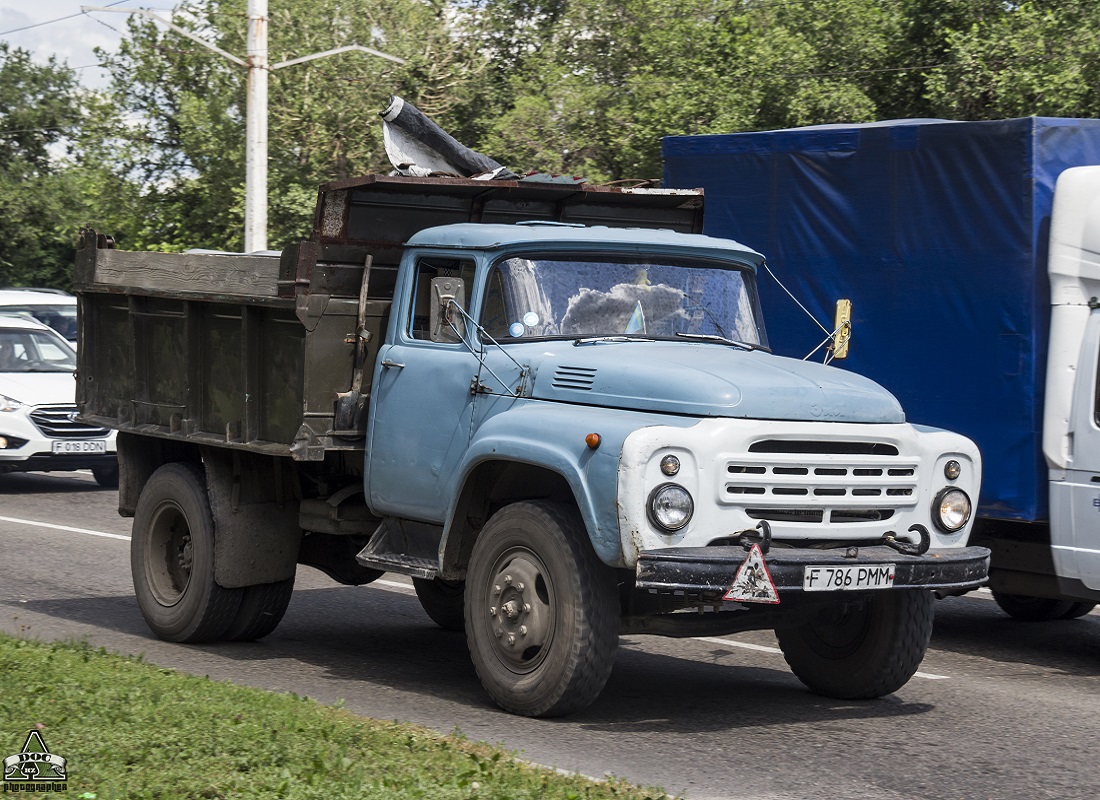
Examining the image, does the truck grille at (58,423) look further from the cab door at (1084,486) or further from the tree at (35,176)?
the tree at (35,176)

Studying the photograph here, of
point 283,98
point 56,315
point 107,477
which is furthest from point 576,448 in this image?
point 283,98

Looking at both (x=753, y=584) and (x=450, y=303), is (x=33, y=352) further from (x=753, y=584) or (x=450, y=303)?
(x=753, y=584)

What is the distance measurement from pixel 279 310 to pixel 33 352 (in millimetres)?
10875

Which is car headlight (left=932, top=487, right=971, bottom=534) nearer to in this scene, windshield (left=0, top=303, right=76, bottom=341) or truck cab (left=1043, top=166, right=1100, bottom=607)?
truck cab (left=1043, top=166, right=1100, bottom=607)

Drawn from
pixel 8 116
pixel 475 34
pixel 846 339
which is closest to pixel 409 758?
pixel 846 339

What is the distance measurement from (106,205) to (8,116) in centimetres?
2245

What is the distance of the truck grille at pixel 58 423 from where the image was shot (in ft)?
54.7

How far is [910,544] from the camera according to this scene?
7.07 meters

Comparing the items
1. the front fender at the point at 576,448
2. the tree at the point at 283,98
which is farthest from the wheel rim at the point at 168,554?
the tree at the point at 283,98

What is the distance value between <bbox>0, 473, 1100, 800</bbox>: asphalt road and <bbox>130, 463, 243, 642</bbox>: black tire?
0.15 metres

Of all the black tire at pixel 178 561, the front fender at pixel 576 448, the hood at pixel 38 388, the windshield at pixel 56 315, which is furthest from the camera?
the windshield at pixel 56 315

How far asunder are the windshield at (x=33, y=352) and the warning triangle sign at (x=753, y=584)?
1323 centimetres

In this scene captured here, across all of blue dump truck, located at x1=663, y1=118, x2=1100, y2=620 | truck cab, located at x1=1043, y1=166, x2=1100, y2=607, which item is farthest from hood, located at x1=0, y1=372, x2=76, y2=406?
truck cab, located at x1=1043, y1=166, x2=1100, y2=607

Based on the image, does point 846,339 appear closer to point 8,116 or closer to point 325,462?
point 325,462
